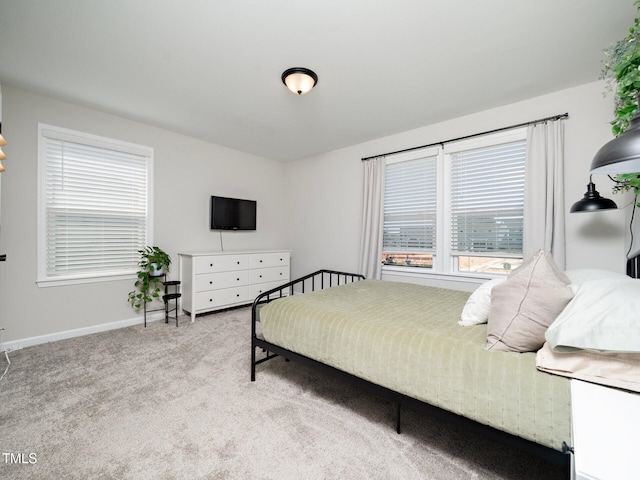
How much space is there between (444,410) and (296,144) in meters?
3.88

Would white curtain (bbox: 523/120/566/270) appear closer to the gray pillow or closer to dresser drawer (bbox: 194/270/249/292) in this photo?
the gray pillow

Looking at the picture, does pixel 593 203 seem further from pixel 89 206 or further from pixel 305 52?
pixel 89 206

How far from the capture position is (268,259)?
4.51 meters

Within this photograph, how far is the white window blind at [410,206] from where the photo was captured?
11.9 ft

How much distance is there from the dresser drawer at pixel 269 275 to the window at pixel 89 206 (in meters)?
1.51

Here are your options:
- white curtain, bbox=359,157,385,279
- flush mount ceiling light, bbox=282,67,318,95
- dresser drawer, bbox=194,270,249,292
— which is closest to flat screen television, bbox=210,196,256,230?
dresser drawer, bbox=194,270,249,292

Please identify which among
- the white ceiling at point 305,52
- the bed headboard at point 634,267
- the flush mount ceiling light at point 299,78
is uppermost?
the white ceiling at point 305,52

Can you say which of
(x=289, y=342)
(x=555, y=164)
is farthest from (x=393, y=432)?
(x=555, y=164)

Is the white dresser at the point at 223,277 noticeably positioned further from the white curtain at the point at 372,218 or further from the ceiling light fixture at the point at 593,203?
the ceiling light fixture at the point at 593,203

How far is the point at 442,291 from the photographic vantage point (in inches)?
104

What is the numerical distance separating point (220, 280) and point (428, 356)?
3171 mm

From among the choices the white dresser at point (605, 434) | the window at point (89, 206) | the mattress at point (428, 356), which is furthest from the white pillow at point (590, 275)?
the window at point (89, 206)

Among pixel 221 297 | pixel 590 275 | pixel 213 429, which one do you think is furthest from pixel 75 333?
pixel 590 275

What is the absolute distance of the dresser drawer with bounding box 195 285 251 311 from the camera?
3690mm
